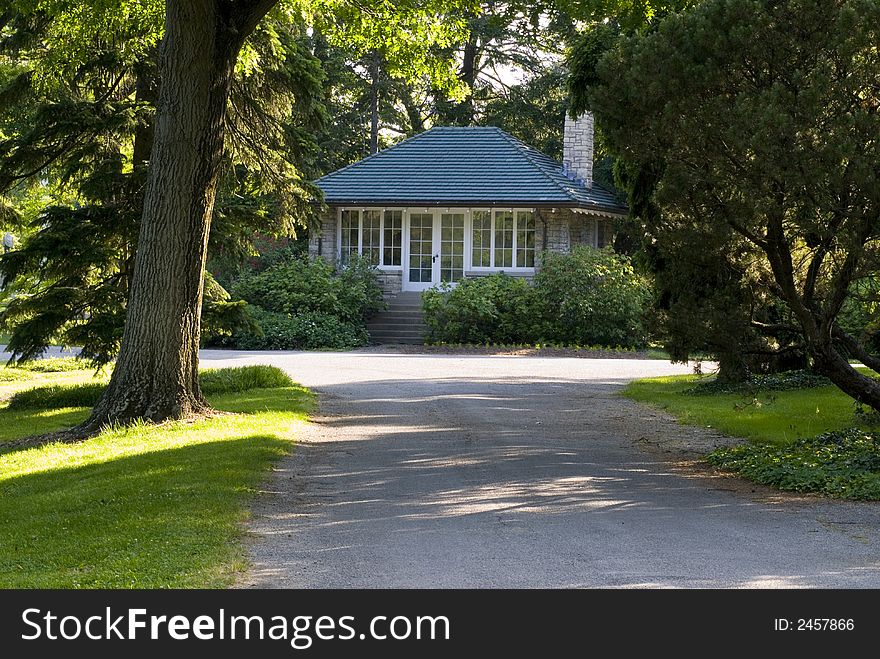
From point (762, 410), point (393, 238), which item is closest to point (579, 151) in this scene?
point (393, 238)

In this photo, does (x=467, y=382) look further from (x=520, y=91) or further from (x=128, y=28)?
(x=520, y=91)

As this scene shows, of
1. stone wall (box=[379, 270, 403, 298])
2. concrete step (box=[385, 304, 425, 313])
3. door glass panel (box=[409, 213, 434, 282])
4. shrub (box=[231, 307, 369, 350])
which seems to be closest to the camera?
shrub (box=[231, 307, 369, 350])

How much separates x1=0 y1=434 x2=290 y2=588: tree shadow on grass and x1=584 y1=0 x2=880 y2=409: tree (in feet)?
16.5

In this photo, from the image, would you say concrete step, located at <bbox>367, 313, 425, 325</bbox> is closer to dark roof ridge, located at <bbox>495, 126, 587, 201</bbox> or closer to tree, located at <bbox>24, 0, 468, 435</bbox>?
dark roof ridge, located at <bbox>495, 126, 587, 201</bbox>

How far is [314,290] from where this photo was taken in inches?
1167

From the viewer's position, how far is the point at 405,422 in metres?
14.5

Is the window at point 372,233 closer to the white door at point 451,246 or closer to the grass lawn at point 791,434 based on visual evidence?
the white door at point 451,246

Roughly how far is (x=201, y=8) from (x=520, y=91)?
31.4 metres

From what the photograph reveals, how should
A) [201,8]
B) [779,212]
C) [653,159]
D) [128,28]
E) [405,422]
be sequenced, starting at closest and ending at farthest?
1. [779,212]
2. [653,159]
3. [201,8]
4. [405,422]
5. [128,28]

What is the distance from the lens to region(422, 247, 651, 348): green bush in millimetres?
28109

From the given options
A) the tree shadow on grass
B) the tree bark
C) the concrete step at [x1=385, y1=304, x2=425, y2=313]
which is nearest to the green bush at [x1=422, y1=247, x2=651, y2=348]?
the concrete step at [x1=385, y1=304, x2=425, y2=313]

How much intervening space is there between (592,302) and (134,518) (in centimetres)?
2097

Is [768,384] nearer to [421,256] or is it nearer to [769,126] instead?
[769,126]
